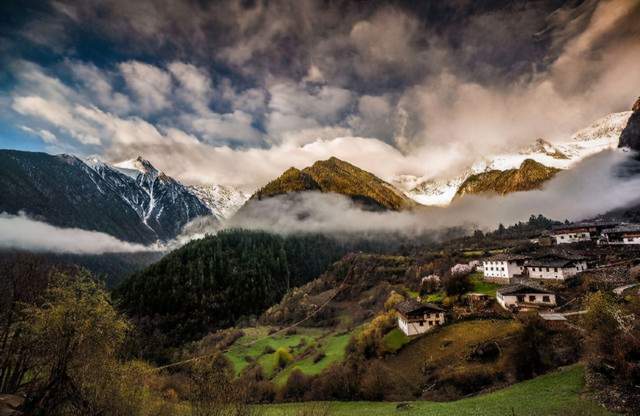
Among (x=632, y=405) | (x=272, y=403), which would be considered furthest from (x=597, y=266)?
(x=272, y=403)

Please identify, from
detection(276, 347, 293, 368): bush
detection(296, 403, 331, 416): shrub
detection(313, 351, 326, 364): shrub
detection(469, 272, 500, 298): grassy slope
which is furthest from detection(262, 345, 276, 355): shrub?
detection(296, 403, 331, 416): shrub

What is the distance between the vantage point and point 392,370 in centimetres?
5978

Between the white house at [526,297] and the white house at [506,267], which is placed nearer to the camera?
the white house at [526,297]

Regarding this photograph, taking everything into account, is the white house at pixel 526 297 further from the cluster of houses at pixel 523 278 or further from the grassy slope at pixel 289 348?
the grassy slope at pixel 289 348

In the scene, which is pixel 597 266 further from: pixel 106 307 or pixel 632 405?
pixel 106 307

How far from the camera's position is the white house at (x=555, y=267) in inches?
3147

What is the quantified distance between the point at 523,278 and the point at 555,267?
7536mm

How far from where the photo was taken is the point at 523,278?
85.1 m

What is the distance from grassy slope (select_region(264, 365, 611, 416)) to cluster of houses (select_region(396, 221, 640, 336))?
85.7 ft

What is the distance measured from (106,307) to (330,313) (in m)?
127

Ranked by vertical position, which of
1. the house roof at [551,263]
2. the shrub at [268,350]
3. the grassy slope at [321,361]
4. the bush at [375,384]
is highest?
the house roof at [551,263]

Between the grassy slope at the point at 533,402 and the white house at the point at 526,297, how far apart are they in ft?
118

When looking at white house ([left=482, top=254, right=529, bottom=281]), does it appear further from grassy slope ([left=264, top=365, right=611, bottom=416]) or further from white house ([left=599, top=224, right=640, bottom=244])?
grassy slope ([left=264, top=365, right=611, bottom=416])

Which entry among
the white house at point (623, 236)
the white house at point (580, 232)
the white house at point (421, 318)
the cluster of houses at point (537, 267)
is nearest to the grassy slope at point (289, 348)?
the white house at point (421, 318)
